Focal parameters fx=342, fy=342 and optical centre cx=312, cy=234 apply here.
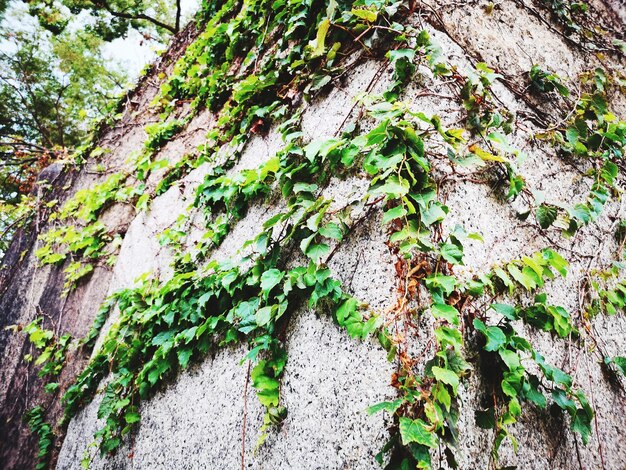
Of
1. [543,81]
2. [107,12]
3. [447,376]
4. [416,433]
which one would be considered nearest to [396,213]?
[447,376]

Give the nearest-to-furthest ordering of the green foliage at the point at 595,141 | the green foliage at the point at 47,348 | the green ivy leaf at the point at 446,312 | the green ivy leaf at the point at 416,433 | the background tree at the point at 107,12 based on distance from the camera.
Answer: the green ivy leaf at the point at 416,433 → the green ivy leaf at the point at 446,312 → the green foliage at the point at 595,141 → the green foliage at the point at 47,348 → the background tree at the point at 107,12

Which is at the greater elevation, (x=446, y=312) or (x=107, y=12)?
(x=107, y=12)

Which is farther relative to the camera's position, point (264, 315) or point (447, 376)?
point (264, 315)

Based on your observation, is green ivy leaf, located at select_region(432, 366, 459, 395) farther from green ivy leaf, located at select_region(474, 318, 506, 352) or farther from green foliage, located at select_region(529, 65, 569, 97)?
green foliage, located at select_region(529, 65, 569, 97)

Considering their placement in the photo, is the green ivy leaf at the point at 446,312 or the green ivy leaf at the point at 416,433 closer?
the green ivy leaf at the point at 416,433

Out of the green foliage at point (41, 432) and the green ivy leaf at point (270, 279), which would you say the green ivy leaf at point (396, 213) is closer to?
the green ivy leaf at point (270, 279)

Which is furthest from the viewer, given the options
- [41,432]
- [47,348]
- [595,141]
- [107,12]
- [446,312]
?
[107,12]

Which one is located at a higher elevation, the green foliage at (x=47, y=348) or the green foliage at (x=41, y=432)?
the green foliage at (x=47, y=348)

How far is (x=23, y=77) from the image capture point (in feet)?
25.6

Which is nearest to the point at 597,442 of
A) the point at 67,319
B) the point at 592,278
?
the point at 592,278

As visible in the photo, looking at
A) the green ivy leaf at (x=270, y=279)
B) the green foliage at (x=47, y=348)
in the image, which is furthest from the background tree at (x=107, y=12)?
the green ivy leaf at (x=270, y=279)

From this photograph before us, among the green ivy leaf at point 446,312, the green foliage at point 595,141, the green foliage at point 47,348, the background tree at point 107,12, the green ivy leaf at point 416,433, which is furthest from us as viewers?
the background tree at point 107,12

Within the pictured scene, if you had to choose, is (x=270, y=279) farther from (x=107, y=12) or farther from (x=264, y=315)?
(x=107, y=12)

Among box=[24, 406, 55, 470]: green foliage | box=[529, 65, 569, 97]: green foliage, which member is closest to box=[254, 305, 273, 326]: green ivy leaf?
box=[529, 65, 569, 97]: green foliage
